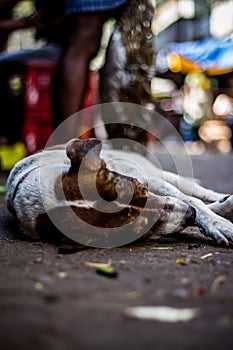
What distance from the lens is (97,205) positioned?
2.30 m

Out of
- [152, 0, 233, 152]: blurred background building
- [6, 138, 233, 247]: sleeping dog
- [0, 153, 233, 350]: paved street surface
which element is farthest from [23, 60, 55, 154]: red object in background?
[0, 153, 233, 350]: paved street surface

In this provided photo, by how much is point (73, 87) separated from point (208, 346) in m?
3.07

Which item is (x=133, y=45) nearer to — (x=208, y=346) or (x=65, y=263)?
(x=65, y=263)

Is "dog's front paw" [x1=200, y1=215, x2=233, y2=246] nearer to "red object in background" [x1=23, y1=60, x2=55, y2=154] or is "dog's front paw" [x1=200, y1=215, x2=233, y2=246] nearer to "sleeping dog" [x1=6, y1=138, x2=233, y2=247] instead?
"sleeping dog" [x1=6, y1=138, x2=233, y2=247]

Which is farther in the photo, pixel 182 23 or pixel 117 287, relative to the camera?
pixel 182 23

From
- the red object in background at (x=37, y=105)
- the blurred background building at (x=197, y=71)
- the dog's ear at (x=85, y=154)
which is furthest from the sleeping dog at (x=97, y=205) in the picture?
the blurred background building at (x=197, y=71)

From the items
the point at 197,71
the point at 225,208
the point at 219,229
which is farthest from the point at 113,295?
the point at 197,71

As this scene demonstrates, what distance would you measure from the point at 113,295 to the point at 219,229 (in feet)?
3.20

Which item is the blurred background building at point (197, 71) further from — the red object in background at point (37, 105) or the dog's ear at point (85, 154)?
the dog's ear at point (85, 154)

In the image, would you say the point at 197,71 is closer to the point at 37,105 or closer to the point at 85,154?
the point at 37,105

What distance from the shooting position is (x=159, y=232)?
2.47 m

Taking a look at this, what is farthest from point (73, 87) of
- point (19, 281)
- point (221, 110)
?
point (221, 110)

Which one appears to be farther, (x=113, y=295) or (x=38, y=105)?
(x=38, y=105)

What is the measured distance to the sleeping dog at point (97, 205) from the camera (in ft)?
7.55
